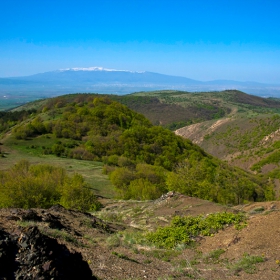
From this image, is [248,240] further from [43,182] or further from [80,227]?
[43,182]

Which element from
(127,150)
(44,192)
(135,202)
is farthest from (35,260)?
(127,150)

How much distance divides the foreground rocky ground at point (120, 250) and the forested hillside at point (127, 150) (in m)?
12.4

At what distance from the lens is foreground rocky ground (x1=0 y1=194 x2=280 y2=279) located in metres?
7.04

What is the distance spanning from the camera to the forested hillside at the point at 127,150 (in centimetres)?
2991

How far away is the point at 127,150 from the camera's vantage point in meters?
46.8

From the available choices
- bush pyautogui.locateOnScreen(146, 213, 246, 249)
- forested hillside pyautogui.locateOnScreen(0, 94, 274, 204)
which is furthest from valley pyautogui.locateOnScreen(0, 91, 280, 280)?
forested hillside pyautogui.locateOnScreen(0, 94, 274, 204)

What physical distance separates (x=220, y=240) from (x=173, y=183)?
12084mm

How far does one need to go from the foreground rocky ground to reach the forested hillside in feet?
40.6

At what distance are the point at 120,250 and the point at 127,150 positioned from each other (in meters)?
35.2

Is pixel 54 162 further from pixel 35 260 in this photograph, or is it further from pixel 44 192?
pixel 35 260

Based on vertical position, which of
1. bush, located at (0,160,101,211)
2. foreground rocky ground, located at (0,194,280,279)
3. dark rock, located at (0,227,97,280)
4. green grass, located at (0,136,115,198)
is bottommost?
green grass, located at (0,136,115,198)

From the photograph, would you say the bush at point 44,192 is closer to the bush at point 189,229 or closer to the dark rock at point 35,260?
the bush at point 189,229

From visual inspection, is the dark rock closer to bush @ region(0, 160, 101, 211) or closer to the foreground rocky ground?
the foreground rocky ground

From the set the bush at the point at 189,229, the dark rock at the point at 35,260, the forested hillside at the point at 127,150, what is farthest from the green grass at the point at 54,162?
the dark rock at the point at 35,260
